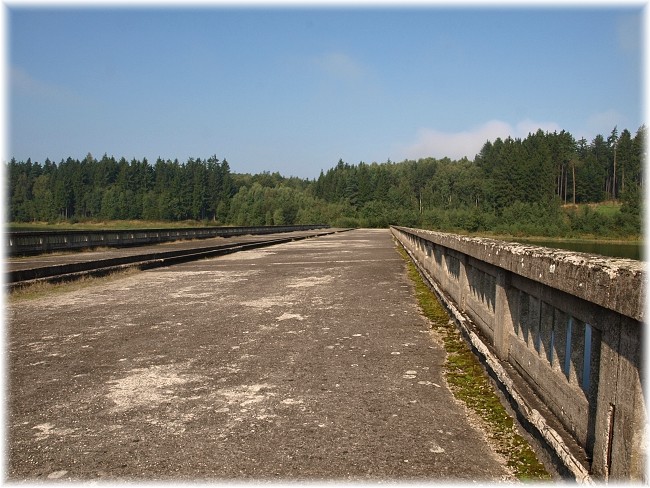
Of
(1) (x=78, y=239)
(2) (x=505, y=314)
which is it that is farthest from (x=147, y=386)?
(1) (x=78, y=239)

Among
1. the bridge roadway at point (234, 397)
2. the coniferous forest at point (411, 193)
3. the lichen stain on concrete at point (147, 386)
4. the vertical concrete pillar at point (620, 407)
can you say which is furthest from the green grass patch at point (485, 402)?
the coniferous forest at point (411, 193)

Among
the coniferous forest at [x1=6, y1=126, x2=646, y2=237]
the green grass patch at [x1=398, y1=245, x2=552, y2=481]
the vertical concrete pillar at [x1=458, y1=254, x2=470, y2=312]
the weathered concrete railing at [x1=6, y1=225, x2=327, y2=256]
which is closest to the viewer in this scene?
the green grass patch at [x1=398, y1=245, x2=552, y2=481]

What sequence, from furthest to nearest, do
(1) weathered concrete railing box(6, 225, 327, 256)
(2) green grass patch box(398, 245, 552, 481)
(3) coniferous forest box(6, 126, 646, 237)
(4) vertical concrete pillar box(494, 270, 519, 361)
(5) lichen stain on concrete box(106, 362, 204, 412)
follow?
(3) coniferous forest box(6, 126, 646, 237) < (1) weathered concrete railing box(6, 225, 327, 256) < (4) vertical concrete pillar box(494, 270, 519, 361) < (5) lichen stain on concrete box(106, 362, 204, 412) < (2) green grass patch box(398, 245, 552, 481)

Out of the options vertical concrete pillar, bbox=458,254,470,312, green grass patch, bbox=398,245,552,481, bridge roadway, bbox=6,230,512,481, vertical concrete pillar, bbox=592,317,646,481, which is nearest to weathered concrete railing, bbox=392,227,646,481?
vertical concrete pillar, bbox=592,317,646,481

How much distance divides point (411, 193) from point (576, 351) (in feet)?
580

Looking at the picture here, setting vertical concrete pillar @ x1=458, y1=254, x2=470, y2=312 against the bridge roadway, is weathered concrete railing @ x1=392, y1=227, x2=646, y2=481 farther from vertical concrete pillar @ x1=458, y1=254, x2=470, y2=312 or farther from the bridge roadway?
vertical concrete pillar @ x1=458, y1=254, x2=470, y2=312

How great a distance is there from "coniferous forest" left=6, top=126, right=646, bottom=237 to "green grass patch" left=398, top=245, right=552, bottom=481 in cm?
8396

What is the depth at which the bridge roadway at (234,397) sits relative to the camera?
3289 millimetres

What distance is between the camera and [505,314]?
495 cm

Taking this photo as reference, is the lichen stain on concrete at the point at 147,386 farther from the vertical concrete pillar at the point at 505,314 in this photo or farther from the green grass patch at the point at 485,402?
the vertical concrete pillar at the point at 505,314

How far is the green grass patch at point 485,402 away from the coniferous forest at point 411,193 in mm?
83962

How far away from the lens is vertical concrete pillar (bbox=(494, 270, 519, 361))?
4.89m

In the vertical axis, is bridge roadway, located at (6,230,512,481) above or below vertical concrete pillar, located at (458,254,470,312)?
below

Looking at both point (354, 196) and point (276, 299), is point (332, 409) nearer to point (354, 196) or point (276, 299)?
point (276, 299)
